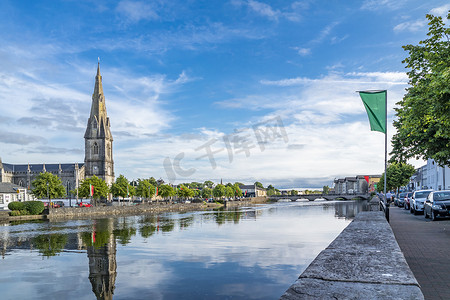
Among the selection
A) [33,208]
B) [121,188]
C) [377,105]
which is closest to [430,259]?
[377,105]

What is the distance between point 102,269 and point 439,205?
19.3 m

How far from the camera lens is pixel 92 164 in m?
144

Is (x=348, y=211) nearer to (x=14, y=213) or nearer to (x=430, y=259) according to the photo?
(x=14, y=213)

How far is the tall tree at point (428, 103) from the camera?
575 inches

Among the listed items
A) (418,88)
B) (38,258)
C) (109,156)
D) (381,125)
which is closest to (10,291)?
(38,258)

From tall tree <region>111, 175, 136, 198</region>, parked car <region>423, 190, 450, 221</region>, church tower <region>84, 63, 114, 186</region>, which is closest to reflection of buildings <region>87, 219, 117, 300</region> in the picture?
parked car <region>423, 190, 450, 221</region>

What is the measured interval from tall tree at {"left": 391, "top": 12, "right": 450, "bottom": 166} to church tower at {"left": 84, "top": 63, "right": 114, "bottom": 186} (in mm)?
129099

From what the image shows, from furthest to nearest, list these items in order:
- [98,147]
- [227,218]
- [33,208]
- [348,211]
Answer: [98,147] → [348,211] → [33,208] → [227,218]

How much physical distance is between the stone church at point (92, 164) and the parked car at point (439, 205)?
131 meters

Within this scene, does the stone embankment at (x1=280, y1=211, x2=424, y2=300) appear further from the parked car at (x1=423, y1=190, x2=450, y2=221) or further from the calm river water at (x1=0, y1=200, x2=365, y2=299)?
the parked car at (x1=423, y1=190, x2=450, y2=221)

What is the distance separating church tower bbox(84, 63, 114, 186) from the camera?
144 m

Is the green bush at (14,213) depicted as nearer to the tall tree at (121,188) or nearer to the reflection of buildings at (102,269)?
the reflection of buildings at (102,269)

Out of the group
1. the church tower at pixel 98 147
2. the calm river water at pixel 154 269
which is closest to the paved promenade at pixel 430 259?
→ the calm river water at pixel 154 269

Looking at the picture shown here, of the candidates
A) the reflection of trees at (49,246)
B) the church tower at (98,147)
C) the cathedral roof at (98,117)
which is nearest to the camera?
the reflection of trees at (49,246)
